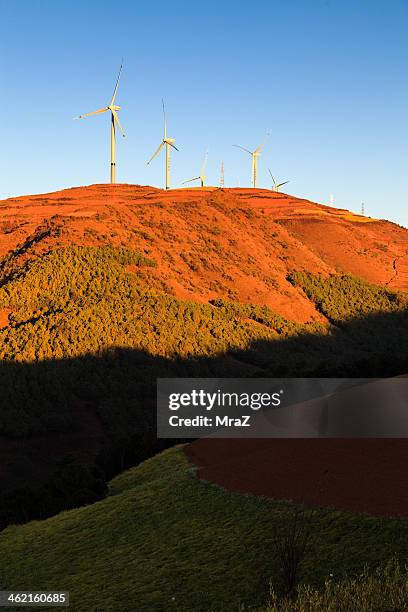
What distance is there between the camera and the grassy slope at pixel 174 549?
18.8m

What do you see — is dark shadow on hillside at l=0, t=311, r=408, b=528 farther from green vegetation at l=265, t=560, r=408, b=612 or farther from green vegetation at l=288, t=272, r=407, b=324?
green vegetation at l=265, t=560, r=408, b=612

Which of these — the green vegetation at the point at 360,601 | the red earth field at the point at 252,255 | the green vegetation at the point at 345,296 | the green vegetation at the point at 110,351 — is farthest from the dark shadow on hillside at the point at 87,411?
the green vegetation at the point at 360,601

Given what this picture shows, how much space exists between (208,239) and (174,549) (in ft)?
241

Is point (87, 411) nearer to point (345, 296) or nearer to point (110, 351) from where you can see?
point (110, 351)

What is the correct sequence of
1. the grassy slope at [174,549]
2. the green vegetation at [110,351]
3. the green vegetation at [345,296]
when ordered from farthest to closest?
the green vegetation at [345,296]
the green vegetation at [110,351]
the grassy slope at [174,549]

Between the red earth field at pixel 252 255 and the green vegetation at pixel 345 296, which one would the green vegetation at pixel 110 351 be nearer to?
the green vegetation at pixel 345 296

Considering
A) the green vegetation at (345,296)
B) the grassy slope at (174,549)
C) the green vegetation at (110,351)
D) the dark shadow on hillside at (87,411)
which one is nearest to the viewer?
the grassy slope at (174,549)

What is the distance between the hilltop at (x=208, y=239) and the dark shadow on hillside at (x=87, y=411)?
14594 mm

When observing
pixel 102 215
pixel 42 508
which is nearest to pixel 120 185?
pixel 102 215

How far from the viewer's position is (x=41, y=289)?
69812mm

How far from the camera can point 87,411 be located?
177ft

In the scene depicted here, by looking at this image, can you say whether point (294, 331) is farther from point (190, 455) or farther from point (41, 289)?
point (190, 455)

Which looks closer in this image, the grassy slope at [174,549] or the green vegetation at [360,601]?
the green vegetation at [360,601]

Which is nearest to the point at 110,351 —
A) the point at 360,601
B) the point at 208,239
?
the point at 208,239
